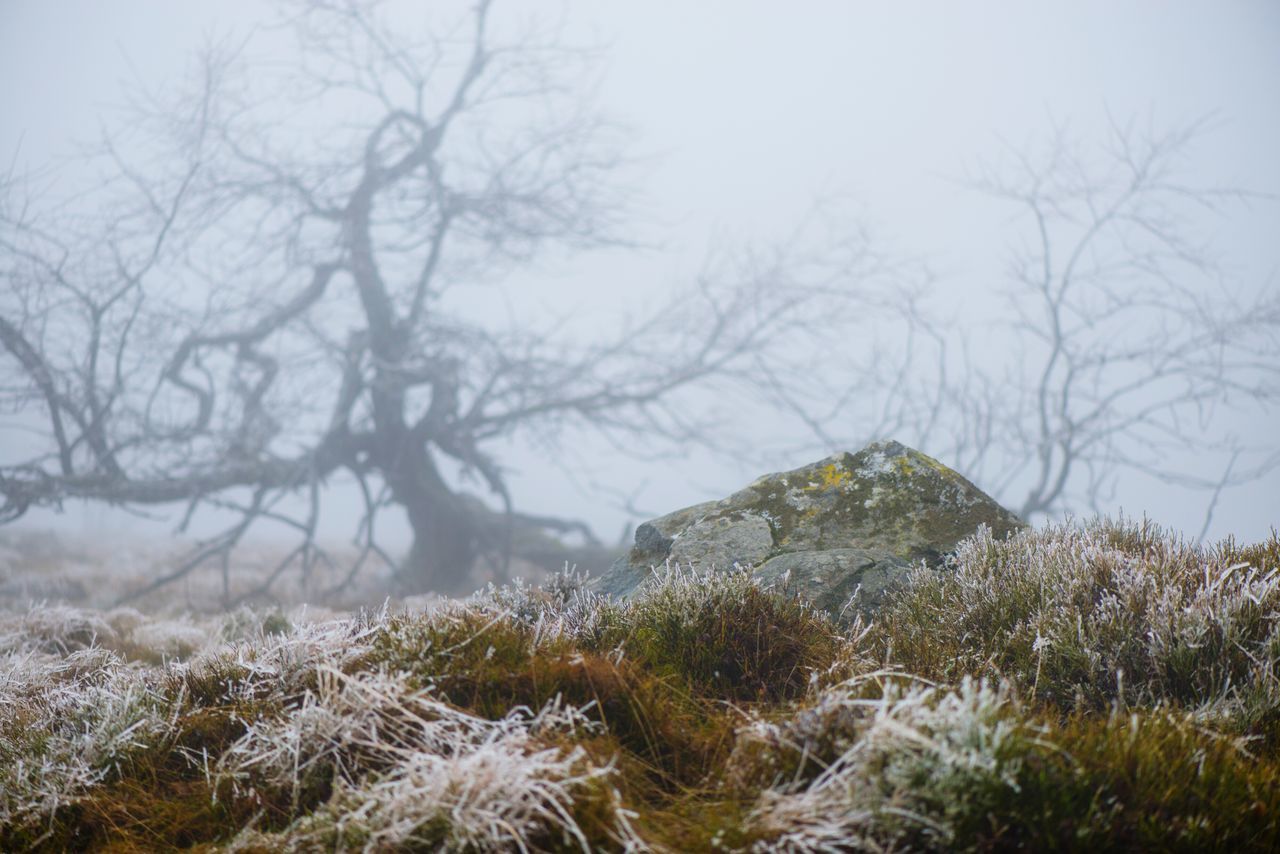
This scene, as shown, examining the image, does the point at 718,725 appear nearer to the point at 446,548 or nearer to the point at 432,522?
the point at 446,548

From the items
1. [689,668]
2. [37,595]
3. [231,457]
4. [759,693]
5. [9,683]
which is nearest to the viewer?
[759,693]

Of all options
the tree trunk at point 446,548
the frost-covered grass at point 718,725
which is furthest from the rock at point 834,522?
the tree trunk at point 446,548

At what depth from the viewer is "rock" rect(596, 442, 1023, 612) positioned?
4.75 metres

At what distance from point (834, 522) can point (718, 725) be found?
241cm

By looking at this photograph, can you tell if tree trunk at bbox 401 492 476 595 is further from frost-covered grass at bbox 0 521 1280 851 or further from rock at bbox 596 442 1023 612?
frost-covered grass at bbox 0 521 1280 851

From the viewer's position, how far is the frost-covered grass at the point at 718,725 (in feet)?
7.02

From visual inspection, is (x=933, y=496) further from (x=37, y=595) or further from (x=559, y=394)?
(x=37, y=595)

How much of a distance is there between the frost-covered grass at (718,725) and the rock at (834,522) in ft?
1.53

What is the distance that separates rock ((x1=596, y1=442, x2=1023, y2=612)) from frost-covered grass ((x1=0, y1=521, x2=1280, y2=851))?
0.47 metres

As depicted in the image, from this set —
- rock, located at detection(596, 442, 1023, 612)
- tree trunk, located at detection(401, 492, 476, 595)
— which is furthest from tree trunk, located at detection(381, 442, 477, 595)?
rock, located at detection(596, 442, 1023, 612)

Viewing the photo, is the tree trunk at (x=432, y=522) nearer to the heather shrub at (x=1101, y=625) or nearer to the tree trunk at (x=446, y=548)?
the tree trunk at (x=446, y=548)

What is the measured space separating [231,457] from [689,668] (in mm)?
12597

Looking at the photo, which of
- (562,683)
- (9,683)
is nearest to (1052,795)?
(562,683)

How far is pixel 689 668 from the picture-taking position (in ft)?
11.6
